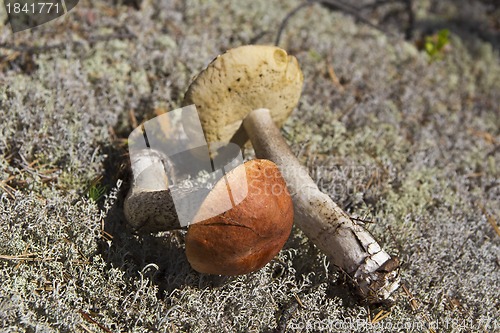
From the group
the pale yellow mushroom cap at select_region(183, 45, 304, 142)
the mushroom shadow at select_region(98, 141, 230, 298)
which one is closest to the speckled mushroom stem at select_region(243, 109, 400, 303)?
the pale yellow mushroom cap at select_region(183, 45, 304, 142)

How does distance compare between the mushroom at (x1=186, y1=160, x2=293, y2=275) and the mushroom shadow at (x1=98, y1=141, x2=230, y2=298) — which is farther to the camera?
the mushroom shadow at (x1=98, y1=141, x2=230, y2=298)

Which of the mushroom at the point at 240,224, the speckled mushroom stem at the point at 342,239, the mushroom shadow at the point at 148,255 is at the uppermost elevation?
the mushroom at the point at 240,224

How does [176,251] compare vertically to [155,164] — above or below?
below

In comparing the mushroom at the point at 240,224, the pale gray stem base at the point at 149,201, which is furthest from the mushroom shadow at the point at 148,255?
the mushroom at the point at 240,224

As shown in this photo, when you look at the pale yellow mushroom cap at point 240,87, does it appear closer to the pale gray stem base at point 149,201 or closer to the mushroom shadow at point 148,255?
the pale gray stem base at point 149,201

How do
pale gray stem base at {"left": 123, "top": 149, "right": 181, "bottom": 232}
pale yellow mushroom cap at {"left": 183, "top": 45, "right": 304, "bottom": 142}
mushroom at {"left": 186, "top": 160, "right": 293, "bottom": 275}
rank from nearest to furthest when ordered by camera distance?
mushroom at {"left": 186, "top": 160, "right": 293, "bottom": 275} → pale gray stem base at {"left": 123, "top": 149, "right": 181, "bottom": 232} → pale yellow mushroom cap at {"left": 183, "top": 45, "right": 304, "bottom": 142}

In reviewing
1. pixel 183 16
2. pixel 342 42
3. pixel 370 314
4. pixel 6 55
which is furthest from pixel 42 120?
pixel 342 42

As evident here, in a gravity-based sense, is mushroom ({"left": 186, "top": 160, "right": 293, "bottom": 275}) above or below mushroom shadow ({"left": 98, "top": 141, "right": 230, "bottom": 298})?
above

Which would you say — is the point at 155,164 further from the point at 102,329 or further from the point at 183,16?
the point at 183,16

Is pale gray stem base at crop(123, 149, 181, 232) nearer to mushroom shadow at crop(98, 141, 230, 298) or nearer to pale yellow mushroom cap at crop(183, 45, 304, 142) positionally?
mushroom shadow at crop(98, 141, 230, 298)
